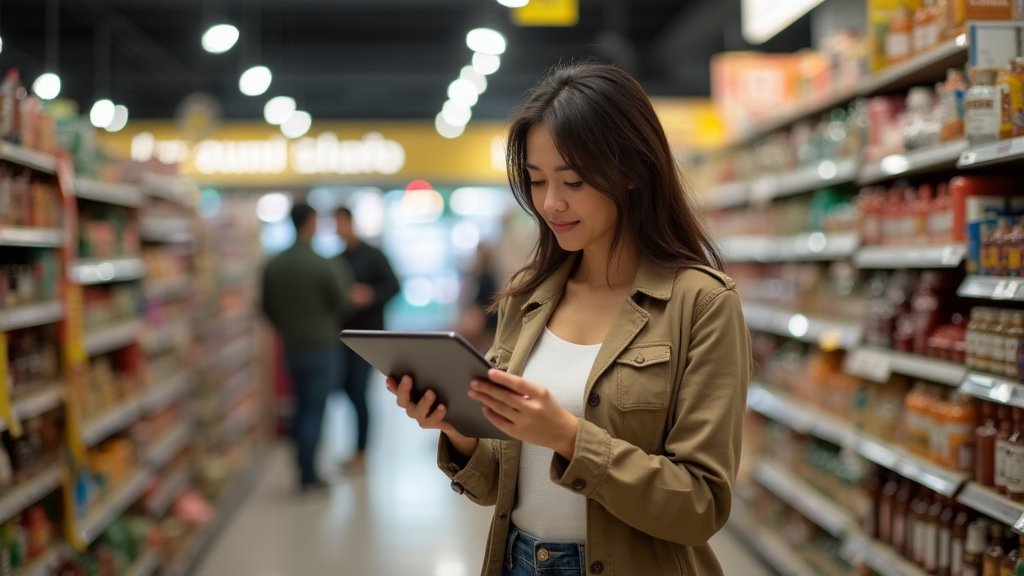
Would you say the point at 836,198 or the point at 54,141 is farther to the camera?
the point at 836,198

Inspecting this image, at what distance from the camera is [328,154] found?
13.6m

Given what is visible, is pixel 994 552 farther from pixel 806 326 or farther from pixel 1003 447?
pixel 806 326

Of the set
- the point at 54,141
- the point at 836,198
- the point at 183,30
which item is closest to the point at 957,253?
the point at 836,198

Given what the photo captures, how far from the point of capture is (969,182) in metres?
3.09

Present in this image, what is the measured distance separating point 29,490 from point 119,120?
1104 centimetres

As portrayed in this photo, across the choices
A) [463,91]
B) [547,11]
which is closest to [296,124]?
[463,91]

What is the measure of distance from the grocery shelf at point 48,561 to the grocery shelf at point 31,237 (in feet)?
3.66

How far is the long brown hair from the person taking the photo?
1813 millimetres

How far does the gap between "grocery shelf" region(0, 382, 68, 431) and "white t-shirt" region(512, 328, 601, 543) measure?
76.5 inches

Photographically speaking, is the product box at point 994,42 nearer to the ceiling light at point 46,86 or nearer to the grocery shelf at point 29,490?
the grocery shelf at point 29,490

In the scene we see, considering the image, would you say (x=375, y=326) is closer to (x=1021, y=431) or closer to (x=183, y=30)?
Answer: (x=1021, y=431)

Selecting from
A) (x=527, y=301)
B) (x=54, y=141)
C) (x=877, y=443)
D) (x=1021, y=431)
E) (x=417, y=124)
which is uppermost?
(x=417, y=124)

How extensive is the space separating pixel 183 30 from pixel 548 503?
1365 cm

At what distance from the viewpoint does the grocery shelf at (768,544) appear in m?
4.86
